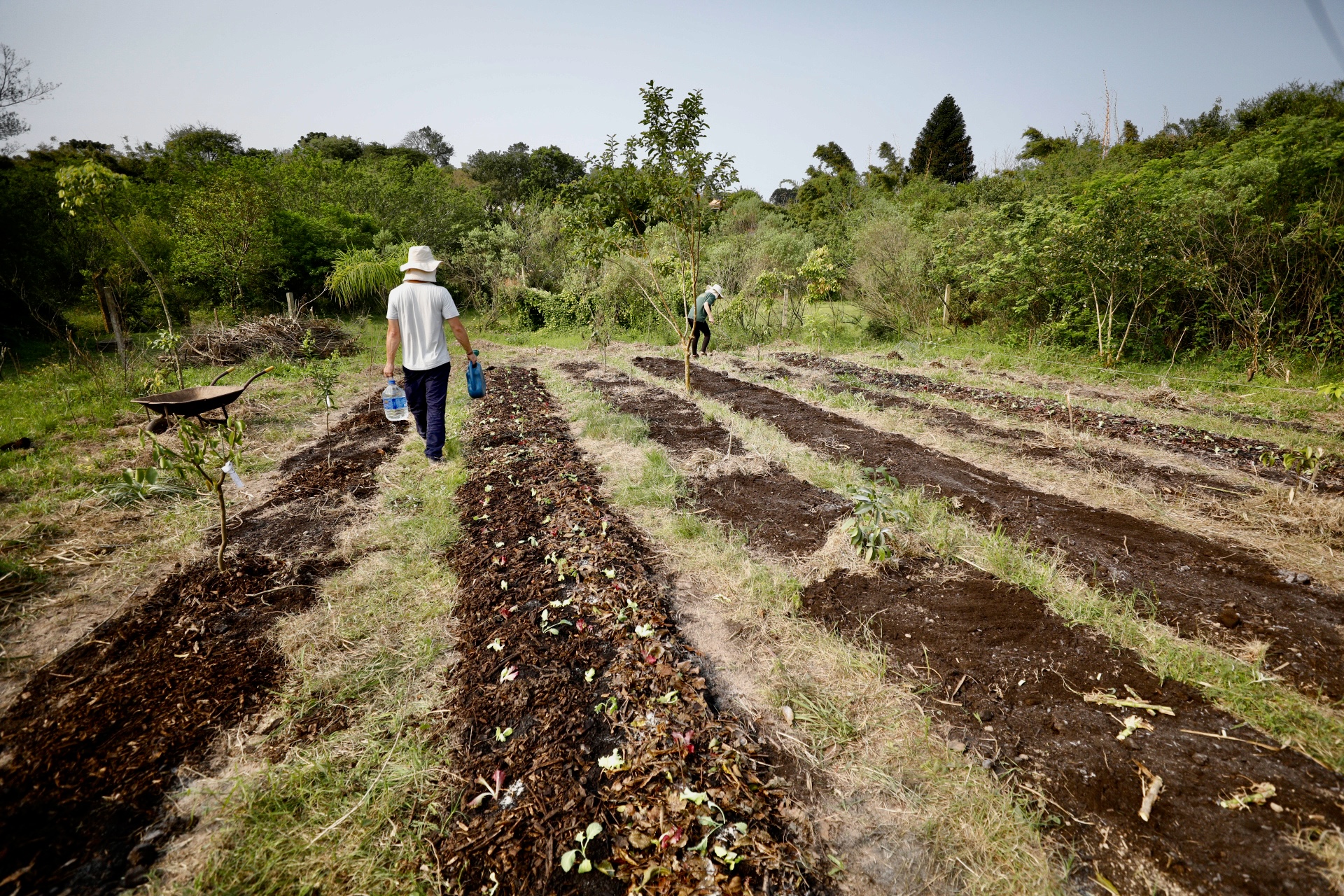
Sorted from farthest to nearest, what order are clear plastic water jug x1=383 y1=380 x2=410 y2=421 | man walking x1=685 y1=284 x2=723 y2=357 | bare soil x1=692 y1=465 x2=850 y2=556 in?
man walking x1=685 y1=284 x2=723 y2=357 < clear plastic water jug x1=383 y1=380 x2=410 y2=421 < bare soil x1=692 y1=465 x2=850 y2=556

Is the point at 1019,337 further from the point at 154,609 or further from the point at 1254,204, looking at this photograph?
the point at 154,609

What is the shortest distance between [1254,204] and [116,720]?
15.2m

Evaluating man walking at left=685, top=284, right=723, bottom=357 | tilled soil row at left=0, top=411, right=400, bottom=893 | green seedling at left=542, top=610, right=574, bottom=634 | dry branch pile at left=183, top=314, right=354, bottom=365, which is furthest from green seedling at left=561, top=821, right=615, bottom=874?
dry branch pile at left=183, top=314, right=354, bottom=365

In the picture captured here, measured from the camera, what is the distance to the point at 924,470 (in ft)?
17.1

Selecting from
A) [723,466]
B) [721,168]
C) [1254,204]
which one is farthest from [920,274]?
[723,466]

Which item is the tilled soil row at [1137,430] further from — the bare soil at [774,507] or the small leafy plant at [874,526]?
the bare soil at [774,507]

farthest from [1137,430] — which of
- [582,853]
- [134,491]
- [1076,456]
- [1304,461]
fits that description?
[134,491]

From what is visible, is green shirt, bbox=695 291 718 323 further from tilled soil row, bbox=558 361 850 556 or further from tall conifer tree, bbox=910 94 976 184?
tall conifer tree, bbox=910 94 976 184

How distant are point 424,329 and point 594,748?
4137 mm

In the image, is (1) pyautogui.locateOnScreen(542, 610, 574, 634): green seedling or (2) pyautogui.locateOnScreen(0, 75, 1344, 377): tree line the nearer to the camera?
(1) pyautogui.locateOnScreen(542, 610, 574, 634): green seedling

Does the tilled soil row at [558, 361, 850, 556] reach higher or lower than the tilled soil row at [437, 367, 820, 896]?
higher

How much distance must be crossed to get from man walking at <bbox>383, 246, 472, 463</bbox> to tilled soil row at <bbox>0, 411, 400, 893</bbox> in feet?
6.23

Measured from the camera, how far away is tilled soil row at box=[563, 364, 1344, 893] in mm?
1696

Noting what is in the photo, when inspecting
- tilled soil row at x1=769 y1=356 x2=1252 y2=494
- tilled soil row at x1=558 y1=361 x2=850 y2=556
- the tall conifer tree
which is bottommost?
tilled soil row at x1=558 y1=361 x2=850 y2=556
